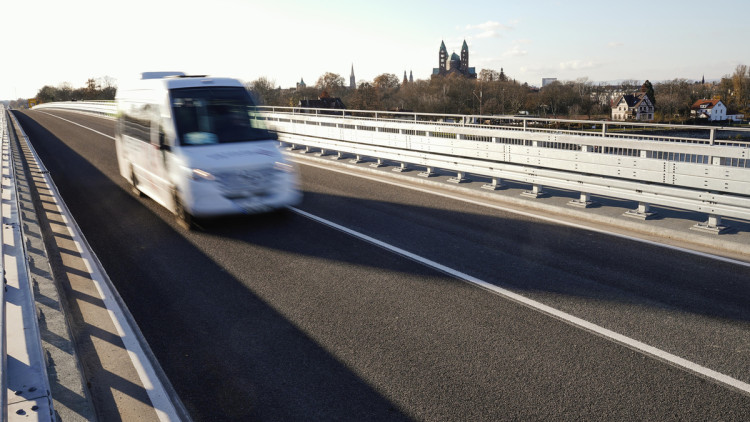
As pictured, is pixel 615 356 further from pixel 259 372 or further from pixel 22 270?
pixel 22 270

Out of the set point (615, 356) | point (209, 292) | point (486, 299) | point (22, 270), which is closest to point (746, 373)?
point (615, 356)

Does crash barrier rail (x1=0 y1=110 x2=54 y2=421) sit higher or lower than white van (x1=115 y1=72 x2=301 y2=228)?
lower

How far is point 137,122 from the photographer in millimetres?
11461

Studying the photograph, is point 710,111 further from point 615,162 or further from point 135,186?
point 135,186

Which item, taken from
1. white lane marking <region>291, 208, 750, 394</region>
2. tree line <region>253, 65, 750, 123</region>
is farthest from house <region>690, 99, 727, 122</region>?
white lane marking <region>291, 208, 750, 394</region>

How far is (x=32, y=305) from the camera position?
388 cm

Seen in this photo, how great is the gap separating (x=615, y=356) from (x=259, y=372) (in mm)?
2957

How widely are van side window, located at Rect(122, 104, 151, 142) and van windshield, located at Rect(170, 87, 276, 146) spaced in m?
1.39

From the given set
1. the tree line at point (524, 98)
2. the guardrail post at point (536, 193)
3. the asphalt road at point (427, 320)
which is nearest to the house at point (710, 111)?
the tree line at point (524, 98)

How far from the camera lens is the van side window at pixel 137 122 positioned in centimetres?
1069

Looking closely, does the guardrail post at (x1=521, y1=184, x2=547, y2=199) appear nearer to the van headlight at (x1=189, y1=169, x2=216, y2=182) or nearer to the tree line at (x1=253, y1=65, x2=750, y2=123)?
the van headlight at (x1=189, y1=169, x2=216, y2=182)

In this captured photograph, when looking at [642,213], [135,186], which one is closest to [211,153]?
[135,186]

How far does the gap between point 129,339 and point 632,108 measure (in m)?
118

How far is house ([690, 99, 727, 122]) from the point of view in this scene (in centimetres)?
8085
